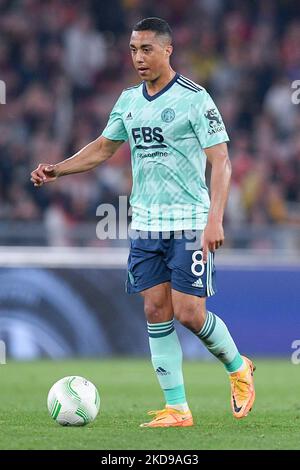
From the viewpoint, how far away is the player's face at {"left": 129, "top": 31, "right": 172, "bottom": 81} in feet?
22.2

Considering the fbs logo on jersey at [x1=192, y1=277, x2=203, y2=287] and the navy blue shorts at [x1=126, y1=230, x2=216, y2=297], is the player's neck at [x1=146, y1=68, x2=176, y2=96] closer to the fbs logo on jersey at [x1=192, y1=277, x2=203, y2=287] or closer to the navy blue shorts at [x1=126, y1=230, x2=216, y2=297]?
the navy blue shorts at [x1=126, y1=230, x2=216, y2=297]

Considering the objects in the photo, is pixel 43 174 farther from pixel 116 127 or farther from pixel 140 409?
pixel 140 409

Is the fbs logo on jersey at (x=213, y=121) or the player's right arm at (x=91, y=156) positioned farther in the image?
the player's right arm at (x=91, y=156)

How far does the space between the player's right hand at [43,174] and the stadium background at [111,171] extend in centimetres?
522

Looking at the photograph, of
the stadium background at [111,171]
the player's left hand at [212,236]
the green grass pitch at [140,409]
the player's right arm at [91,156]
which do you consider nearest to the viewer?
the green grass pitch at [140,409]

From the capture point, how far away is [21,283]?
40.5 ft

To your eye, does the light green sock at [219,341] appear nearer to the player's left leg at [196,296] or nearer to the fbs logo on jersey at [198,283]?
the player's left leg at [196,296]

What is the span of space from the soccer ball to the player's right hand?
48.2 inches

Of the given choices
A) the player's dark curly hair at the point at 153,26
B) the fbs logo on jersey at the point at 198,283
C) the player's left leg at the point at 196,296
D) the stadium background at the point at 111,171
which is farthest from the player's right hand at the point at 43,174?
the stadium background at the point at 111,171

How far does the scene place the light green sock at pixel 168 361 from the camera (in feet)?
22.6

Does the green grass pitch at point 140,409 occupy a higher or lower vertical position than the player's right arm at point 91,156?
lower

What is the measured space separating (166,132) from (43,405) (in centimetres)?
237

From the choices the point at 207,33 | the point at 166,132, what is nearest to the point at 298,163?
the point at 207,33

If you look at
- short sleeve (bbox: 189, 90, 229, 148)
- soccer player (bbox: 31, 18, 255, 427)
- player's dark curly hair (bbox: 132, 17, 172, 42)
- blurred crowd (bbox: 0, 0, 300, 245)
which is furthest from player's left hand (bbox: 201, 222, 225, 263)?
blurred crowd (bbox: 0, 0, 300, 245)
